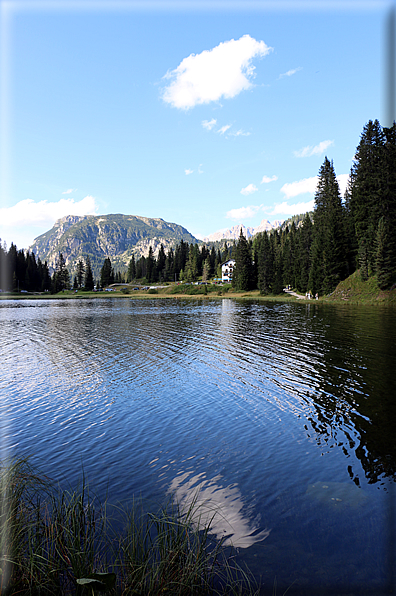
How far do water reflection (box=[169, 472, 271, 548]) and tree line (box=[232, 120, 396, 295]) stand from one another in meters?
69.9

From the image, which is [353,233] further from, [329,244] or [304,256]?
[304,256]

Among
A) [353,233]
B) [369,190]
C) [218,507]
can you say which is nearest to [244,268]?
[353,233]

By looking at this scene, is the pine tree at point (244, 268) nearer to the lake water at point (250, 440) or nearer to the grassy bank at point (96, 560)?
the lake water at point (250, 440)

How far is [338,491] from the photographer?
10.5m

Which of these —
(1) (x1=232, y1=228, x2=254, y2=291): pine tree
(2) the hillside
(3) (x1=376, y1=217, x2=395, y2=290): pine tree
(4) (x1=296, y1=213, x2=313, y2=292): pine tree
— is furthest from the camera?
(1) (x1=232, y1=228, x2=254, y2=291): pine tree

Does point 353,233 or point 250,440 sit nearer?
point 250,440

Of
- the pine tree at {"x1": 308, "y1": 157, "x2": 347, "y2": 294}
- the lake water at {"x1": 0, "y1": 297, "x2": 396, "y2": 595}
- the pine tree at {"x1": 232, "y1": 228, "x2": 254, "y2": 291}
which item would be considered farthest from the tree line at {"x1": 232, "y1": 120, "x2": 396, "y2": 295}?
the lake water at {"x1": 0, "y1": 297, "x2": 396, "y2": 595}

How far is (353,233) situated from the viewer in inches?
3871

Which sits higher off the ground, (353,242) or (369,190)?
(369,190)

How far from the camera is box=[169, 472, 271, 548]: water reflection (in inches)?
341

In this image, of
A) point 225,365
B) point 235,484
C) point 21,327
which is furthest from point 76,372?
point 21,327

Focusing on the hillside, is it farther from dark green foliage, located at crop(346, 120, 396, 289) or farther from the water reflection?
the water reflection

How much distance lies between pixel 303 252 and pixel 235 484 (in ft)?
380

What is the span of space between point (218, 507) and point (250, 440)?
4.80 meters
